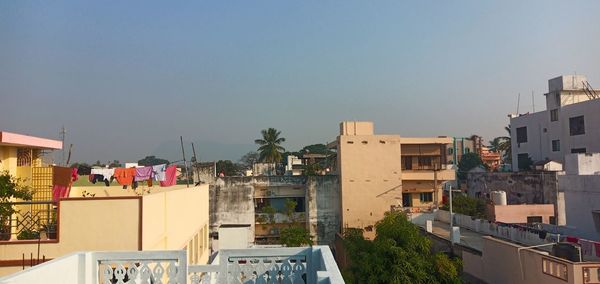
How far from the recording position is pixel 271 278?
5914 millimetres

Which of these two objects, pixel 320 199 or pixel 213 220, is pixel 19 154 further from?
pixel 320 199

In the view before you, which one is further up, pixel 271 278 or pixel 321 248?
pixel 321 248

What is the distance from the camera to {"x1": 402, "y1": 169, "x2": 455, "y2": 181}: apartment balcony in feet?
125

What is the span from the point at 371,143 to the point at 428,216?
688 cm

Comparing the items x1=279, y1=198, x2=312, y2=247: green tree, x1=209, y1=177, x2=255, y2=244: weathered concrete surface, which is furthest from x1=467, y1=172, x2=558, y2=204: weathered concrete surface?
x1=209, y1=177, x2=255, y2=244: weathered concrete surface

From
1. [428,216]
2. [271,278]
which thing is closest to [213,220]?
[428,216]

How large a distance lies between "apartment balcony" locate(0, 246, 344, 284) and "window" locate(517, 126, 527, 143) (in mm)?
41839

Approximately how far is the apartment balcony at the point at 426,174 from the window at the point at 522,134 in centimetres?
961

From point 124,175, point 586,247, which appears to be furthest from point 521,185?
point 124,175

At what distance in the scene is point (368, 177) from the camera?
112ft

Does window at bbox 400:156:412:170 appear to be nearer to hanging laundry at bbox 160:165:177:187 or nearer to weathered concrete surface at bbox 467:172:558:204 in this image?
weathered concrete surface at bbox 467:172:558:204

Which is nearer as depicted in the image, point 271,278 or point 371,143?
point 271,278

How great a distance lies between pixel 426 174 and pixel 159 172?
26540 millimetres

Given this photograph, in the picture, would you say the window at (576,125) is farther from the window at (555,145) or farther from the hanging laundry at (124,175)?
the hanging laundry at (124,175)
